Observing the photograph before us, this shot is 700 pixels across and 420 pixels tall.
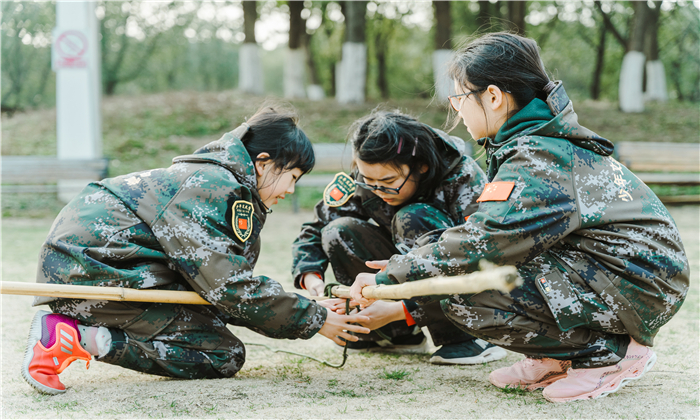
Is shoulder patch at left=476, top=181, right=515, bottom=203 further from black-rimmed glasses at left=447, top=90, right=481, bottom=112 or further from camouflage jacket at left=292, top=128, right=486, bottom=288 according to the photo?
camouflage jacket at left=292, top=128, right=486, bottom=288

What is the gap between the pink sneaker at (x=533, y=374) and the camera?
214cm

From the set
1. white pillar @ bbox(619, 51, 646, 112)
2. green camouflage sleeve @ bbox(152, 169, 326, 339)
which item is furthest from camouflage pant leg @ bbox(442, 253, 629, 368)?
white pillar @ bbox(619, 51, 646, 112)

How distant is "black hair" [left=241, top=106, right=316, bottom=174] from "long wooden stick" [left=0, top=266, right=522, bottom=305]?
56cm

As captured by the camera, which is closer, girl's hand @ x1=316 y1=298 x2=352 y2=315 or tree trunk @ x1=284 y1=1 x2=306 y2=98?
girl's hand @ x1=316 y1=298 x2=352 y2=315

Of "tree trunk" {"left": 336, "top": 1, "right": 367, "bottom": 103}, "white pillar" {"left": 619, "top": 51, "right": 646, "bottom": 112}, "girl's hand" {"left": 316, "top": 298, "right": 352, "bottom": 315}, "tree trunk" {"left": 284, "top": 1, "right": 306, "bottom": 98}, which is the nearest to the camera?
"girl's hand" {"left": 316, "top": 298, "right": 352, "bottom": 315}

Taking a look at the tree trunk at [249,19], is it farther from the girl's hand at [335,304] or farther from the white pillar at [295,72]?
the girl's hand at [335,304]

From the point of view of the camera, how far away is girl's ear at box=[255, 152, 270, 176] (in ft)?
7.70

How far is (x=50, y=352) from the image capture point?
6.66 ft

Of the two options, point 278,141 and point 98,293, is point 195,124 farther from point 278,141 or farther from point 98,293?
point 98,293

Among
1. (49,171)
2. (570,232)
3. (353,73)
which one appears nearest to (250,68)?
(353,73)

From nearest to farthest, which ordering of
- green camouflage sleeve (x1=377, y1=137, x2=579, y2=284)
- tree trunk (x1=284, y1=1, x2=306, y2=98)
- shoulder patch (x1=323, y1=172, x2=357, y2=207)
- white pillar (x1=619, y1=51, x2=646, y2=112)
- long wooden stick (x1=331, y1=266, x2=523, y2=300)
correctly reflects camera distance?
long wooden stick (x1=331, y1=266, x2=523, y2=300) < green camouflage sleeve (x1=377, y1=137, x2=579, y2=284) < shoulder patch (x1=323, y1=172, x2=357, y2=207) < white pillar (x1=619, y1=51, x2=646, y2=112) < tree trunk (x1=284, y1=1, x2=306, y2=98)

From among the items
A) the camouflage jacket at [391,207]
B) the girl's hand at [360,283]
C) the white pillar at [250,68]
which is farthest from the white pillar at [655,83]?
the girl's hand at [360,283]

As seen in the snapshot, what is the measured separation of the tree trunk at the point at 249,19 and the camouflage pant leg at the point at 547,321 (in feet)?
43.2

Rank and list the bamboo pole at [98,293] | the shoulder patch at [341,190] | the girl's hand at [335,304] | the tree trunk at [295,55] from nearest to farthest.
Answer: the bamboo pole at [98,293]
the girl's hand at [335,304]
the shoulder patch at [341,190]
the tree trunk at [295,55]
